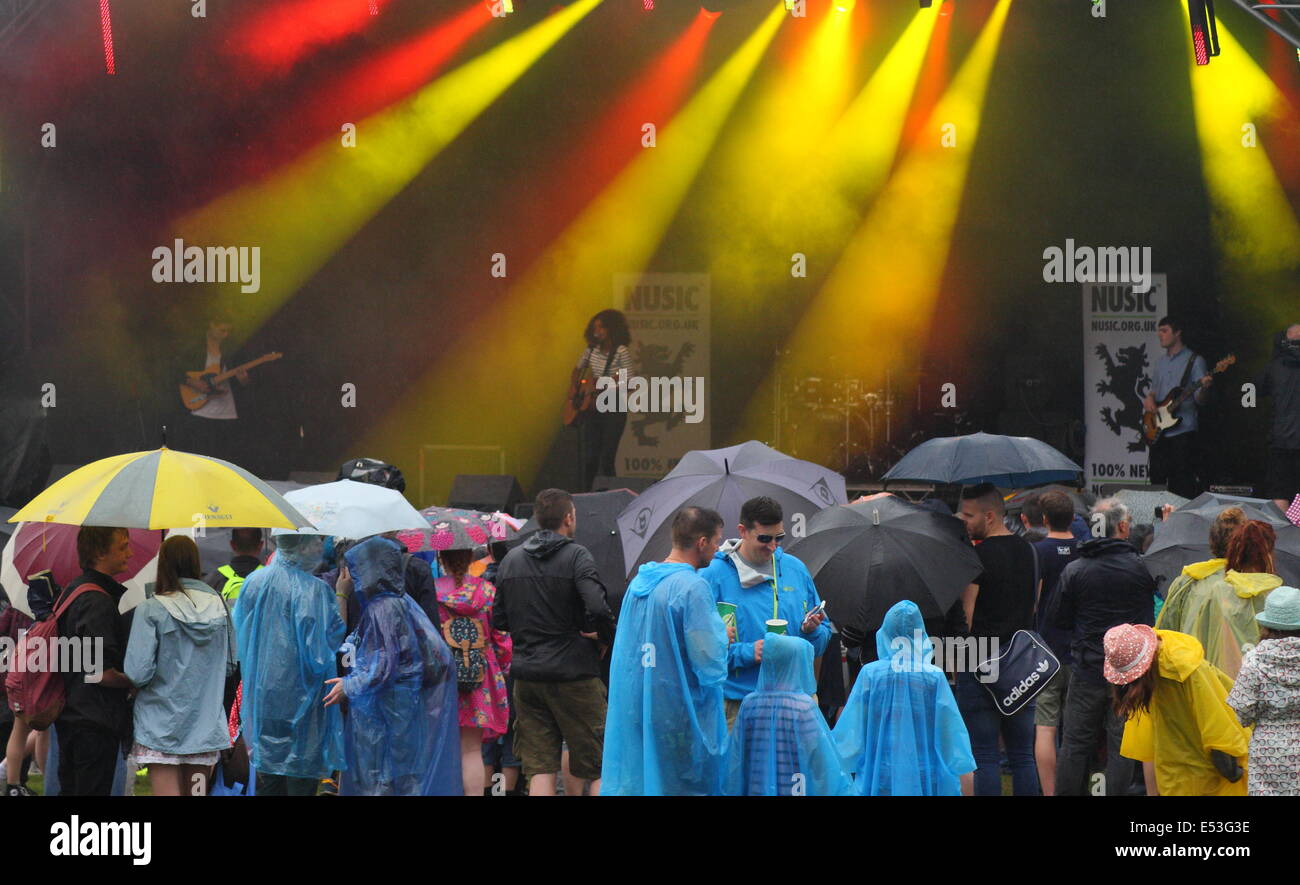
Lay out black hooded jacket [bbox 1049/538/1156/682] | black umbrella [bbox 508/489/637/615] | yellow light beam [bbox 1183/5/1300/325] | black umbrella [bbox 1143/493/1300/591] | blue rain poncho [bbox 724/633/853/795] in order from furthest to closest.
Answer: yellow light beam [bbox 1183/5/1300/325] → black umbrella [bbox 508/489/637/615] → black umbrella [bbox 1143/493/1300/591] → black hooded jacket [bbox 1049/538/1156/682] → blue rain poncho [bbox 724/633/853/795]

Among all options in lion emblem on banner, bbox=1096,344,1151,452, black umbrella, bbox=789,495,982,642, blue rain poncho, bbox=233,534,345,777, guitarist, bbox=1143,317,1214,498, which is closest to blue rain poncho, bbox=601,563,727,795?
black umbrella, bbox=789,495,982,642

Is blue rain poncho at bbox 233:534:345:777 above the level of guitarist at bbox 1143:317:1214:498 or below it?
below

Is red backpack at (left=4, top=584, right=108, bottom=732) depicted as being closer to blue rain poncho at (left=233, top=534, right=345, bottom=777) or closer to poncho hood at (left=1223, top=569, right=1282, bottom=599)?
blue rain poncho at (left=233, top=534, right=345, bottom=777)

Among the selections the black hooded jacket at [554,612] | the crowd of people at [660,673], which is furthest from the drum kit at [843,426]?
the black hooded jacket at [554,612]

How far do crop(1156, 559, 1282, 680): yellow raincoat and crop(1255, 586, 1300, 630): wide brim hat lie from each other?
943 millimetres

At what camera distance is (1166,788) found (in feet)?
16.2

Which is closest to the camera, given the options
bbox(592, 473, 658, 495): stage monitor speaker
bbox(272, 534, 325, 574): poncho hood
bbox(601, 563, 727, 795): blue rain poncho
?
bbox(601, 563, 727, 795): blue rain poncho

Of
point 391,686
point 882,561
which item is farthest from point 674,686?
point 391,686

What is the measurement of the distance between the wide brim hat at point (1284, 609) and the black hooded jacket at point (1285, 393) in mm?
6491

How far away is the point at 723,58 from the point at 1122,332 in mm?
4060

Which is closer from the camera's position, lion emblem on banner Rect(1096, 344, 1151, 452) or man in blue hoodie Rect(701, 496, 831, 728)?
man in blue hoodie Rect(701, 496, 831, 728)

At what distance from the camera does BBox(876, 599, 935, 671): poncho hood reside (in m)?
4.96

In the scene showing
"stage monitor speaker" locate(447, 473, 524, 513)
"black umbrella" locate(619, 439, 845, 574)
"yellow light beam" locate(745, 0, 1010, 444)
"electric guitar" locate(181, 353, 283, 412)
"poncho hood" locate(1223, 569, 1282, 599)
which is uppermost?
"yellow light beam" locate(745, 0, 1010, 444)

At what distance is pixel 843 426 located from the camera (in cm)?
1254
